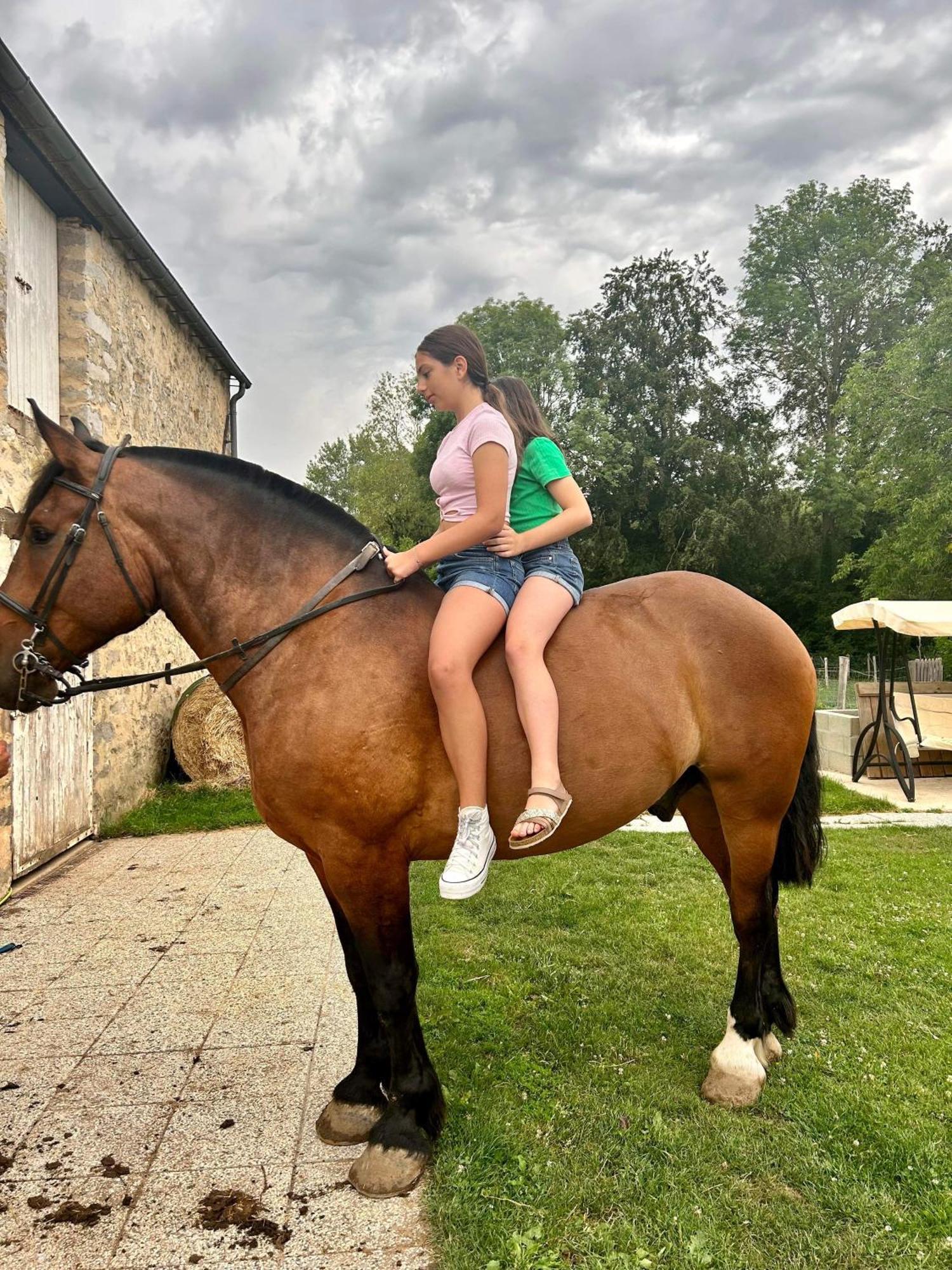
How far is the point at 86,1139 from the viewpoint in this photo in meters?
2.66

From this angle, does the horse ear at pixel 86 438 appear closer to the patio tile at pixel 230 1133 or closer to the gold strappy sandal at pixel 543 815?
the gold strappy sandal at pixel 543 815

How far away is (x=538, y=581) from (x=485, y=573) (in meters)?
0.20

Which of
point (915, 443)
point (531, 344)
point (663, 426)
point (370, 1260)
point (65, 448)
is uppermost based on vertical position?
point (531, 344)

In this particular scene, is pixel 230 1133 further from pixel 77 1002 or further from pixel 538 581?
pixel 538 581

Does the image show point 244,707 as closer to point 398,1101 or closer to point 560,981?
point 398,1101

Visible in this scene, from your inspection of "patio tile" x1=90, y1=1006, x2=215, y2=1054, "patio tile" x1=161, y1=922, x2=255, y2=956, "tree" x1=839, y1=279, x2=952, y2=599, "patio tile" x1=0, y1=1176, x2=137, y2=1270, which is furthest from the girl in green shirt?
"tree" x1=839, y1=279, x2=952, y2=599

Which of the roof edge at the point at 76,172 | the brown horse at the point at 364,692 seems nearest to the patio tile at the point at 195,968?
the brown horse at the point at 364,692

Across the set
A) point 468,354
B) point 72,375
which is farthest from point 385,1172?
point 72,375

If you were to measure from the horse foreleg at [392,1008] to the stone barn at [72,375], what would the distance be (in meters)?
3.54

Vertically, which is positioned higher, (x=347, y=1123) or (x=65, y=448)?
(x=65, y=448)

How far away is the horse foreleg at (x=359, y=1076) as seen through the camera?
2654 millimetres

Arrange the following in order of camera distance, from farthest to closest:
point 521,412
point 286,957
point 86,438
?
point 286,957
point 521,412
point 86,438

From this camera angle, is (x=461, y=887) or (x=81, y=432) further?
(x=81, y=432)

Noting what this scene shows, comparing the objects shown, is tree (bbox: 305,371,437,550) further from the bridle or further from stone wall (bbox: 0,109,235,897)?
the bridle
